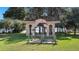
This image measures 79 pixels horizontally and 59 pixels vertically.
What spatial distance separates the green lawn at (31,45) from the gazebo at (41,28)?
0.27 feet

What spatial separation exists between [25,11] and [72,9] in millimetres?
648

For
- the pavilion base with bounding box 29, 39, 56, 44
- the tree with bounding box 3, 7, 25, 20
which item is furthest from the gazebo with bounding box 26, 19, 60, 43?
the tree with bounding box 3, 7, 25, 20

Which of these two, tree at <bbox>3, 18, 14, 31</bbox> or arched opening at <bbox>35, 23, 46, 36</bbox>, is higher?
tree at <bbox>3, 18, 14, 31</bbox>

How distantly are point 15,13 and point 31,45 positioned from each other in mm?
496

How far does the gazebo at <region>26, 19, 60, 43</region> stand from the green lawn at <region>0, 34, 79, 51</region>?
82 millimetres

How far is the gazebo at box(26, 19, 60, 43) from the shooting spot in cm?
Result: 473

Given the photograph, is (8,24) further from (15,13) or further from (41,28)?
(41,28)

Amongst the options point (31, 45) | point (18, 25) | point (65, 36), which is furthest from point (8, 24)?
point (65, 36)

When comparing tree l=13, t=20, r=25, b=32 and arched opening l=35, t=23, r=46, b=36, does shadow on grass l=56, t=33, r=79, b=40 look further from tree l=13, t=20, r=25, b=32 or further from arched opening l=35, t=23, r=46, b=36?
tree l=13, t=20, r=25, b=32

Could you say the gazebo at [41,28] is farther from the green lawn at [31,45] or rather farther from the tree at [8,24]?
the tree at [8,24]

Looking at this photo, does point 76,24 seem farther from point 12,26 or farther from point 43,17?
point 12,26
